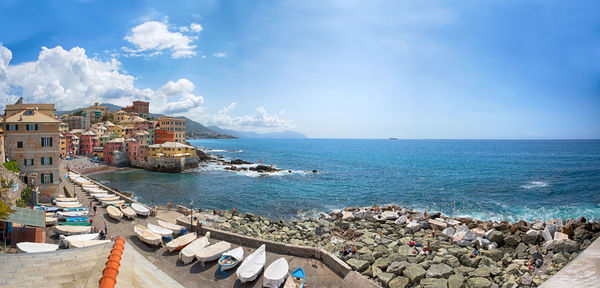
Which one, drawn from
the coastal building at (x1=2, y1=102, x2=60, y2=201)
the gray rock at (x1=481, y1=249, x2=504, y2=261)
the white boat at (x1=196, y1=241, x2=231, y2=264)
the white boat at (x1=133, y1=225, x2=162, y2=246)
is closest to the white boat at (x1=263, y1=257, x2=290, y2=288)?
the white boat at (x1=196, y1=241, x2=231, y2=264)

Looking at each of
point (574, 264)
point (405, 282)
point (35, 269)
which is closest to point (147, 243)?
point (35, 269)

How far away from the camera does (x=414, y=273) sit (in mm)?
14148

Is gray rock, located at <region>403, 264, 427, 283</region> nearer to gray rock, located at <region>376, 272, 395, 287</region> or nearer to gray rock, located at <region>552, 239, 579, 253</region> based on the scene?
gray rock, located at <region>376, 272, 395, 287</region>

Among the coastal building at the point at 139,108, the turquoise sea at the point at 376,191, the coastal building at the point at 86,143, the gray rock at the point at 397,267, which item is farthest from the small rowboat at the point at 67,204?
the coastal building at the point at 139,108

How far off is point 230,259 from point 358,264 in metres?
6.67

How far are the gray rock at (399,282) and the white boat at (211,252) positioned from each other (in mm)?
8618

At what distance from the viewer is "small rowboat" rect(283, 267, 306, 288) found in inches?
466

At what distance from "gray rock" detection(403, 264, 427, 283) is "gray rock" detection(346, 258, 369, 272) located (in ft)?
6.56

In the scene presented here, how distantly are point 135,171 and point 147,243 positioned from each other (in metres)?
53.2

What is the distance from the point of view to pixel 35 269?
6434 mm

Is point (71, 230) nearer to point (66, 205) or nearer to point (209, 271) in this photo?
point (66, 205)

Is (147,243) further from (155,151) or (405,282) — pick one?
(155,151)

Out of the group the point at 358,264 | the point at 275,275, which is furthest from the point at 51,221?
the point at 358,264

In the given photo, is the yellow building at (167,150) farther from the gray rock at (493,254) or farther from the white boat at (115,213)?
the gray rock at (493,254)
